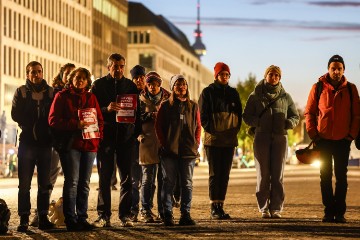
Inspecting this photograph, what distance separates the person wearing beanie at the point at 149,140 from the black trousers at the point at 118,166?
3.31ft

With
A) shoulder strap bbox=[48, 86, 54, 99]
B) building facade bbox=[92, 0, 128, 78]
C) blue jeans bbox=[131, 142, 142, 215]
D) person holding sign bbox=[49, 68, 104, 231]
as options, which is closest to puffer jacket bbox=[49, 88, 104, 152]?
person holding sign bbox=[49, 68, 104, 231]

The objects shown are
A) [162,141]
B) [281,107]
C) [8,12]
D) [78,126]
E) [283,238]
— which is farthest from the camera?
[8,12]

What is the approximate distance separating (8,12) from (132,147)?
77703 mm

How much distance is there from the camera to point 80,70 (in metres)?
13.0

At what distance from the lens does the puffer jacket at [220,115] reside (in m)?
14.9

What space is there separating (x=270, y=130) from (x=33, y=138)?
3.58m

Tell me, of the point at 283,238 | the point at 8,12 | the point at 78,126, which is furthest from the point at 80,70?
the point at 8,12

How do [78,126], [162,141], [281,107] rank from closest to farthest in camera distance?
1. [78,126]
2. [162,141]
3. [281,107]

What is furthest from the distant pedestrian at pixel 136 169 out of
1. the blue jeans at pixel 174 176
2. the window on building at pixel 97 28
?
the window on building at pixel 97 28

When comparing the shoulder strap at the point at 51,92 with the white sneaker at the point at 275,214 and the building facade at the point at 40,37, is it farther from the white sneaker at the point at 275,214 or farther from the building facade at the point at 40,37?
the building facade at the point at 40,37

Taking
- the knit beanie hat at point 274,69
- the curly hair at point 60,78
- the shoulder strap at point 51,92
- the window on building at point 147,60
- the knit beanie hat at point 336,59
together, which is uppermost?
the window on building at point 147,60

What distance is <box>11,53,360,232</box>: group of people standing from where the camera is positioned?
1300cm

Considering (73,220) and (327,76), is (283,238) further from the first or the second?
(327,76)

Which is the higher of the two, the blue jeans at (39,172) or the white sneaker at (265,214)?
the blue jeans at (39,172)
